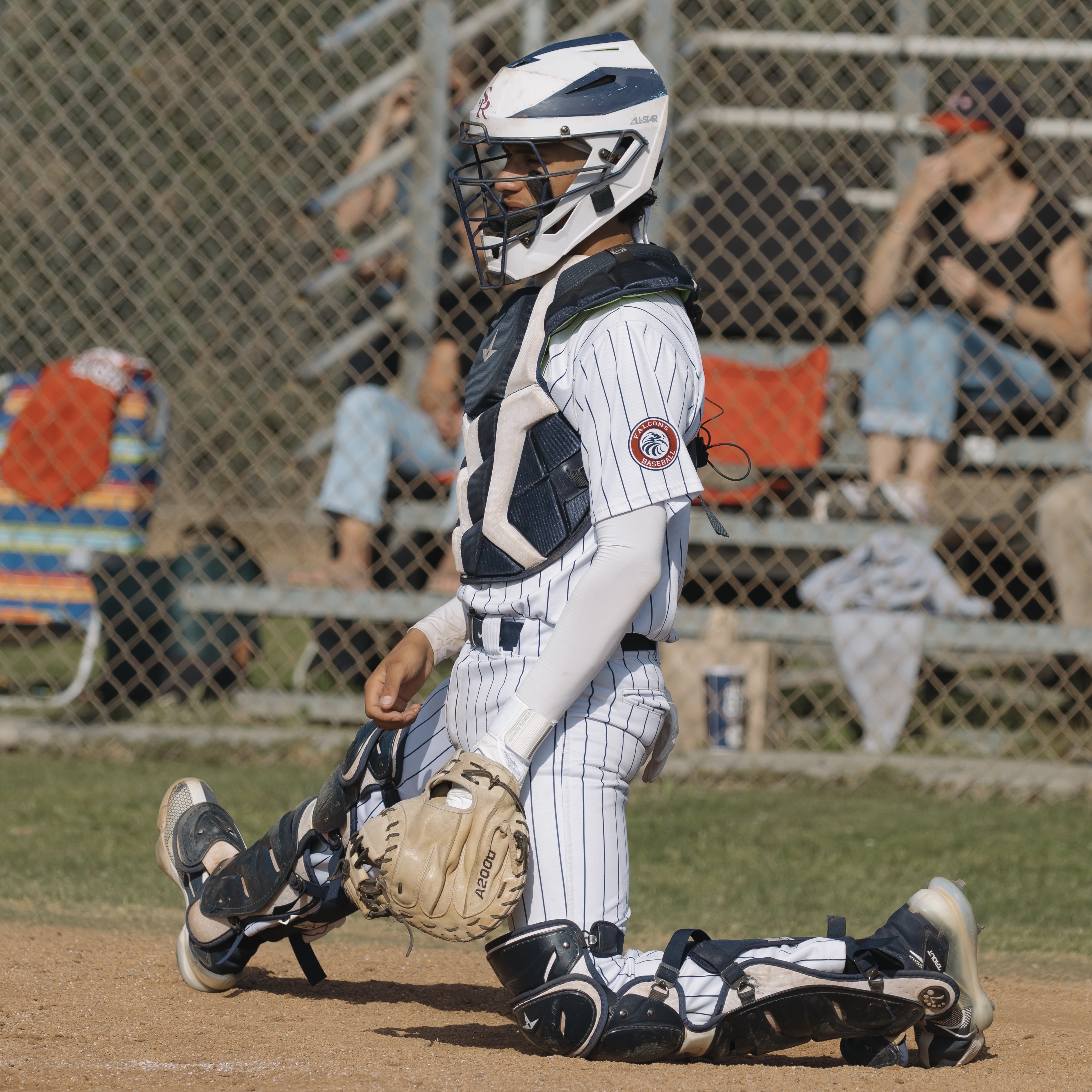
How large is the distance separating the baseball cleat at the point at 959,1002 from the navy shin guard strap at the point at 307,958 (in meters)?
1.12

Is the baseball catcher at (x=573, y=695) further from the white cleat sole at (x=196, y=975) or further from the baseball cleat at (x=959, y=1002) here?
the white cleat sole at (x=196, y=975)

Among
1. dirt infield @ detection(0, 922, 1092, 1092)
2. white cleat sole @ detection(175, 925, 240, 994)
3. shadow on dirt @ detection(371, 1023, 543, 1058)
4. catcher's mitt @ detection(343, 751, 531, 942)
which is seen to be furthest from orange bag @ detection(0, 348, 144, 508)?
catcher's mitt @ detection(343, 751, 531, 942)

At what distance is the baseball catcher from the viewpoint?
7.76 ft

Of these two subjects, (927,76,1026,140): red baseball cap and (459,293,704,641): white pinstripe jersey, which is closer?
(459,293,704,641): white pinstripe jersey

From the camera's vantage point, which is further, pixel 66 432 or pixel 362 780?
pixel 66 432

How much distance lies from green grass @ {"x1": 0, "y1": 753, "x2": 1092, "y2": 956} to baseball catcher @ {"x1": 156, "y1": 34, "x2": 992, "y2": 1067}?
3.77 feet

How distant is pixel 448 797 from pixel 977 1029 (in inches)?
39.5

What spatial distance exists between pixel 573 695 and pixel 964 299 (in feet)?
13.0

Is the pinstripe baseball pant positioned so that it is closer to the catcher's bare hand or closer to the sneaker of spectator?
the catcher's bare hand

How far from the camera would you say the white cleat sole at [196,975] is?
2922 millimetres

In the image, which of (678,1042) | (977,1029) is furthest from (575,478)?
(977,1029)

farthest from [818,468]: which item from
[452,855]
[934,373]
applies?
[452,855]

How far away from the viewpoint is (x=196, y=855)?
3.01 meters

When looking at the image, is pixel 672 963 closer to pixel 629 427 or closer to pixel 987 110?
pixel 629 427
